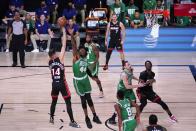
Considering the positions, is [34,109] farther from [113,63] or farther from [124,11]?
[124,11]

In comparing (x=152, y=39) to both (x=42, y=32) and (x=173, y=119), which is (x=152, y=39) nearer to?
(x=42, y=32)

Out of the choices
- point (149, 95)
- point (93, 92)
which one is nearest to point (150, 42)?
point (93, 92)

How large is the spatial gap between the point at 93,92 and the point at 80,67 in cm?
315

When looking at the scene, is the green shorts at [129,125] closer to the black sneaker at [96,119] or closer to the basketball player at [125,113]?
the basketball player at [125,113]

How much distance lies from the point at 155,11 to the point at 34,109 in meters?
8.76

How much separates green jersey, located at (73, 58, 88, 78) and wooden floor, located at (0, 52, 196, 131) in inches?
46.5

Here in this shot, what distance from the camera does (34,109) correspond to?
12359 millimetres

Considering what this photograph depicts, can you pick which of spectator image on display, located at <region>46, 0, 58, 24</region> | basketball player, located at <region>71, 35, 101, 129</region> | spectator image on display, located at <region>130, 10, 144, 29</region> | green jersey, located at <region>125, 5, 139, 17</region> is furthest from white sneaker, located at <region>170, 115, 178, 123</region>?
spectator image on display, located at <region>46, 0, 58, 24</region>

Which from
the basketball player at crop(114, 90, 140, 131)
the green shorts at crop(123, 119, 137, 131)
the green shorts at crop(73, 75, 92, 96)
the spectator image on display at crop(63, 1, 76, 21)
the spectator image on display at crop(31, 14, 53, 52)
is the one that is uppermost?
the spectator image on display at crop(63, 1, 76, 21)

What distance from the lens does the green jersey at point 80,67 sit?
10672 mm

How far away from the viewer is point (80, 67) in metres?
10.7

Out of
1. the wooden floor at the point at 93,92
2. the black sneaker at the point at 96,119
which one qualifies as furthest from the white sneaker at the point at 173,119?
the black sneaker at the point at 96,119

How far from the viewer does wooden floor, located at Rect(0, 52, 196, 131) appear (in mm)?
11435

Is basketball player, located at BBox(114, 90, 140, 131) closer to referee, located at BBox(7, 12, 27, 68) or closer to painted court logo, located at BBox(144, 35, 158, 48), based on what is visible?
referee, located at BBox(7, 12, 27, 68)
